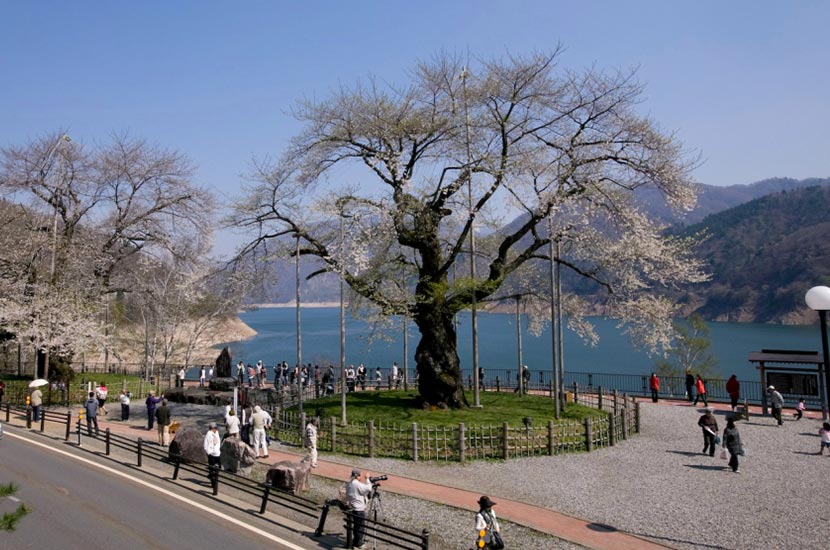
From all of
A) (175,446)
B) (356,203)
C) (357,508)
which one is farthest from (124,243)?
(357,508)

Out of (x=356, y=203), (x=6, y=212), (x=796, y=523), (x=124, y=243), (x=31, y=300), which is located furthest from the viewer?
(x=124, y=243)

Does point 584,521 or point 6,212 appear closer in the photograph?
point 584,521

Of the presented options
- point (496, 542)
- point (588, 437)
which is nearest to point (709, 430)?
point (588, 437)

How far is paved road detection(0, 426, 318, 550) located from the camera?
12703mm

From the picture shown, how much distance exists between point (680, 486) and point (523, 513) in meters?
5.34

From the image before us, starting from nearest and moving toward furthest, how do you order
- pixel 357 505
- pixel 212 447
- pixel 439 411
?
pixel 357 505, pixel 212 447, pixel 439 411

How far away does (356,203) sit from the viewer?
88.2 ft

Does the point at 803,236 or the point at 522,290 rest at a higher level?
the point at 803,236

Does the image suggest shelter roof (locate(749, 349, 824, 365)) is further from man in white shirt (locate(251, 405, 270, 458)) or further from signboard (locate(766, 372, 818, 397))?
man in white shirt (locate(251, 405, 270, 458))

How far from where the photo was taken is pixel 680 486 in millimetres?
17859

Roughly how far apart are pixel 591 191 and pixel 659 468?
463 inches

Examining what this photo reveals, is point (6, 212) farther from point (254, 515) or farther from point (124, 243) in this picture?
point (254, 515)

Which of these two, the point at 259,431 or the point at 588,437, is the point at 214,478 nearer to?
the point at 259,431

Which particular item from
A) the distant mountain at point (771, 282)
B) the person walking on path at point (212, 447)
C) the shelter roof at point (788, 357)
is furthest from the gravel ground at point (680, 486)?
the distant mountain at point (771, 282)
